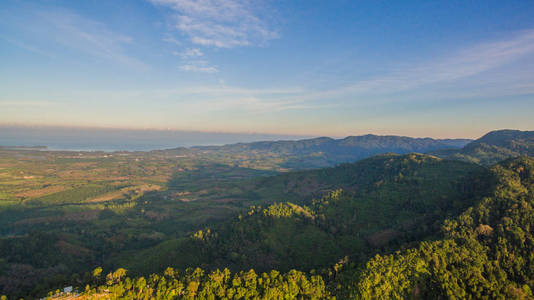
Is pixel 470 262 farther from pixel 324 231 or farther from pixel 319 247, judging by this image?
pixel 324 231

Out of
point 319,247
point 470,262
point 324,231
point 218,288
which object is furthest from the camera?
point 324,231

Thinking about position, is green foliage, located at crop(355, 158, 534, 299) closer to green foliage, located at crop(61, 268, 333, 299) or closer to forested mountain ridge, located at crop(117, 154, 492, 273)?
forested mountain ridge, located at crop(117, 154, 492, 273)

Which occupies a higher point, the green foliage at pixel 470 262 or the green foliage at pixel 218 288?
the green foliage at pixel 470 262

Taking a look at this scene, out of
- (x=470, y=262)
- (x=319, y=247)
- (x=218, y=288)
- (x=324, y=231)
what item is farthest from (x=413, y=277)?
(x=324, y=231)

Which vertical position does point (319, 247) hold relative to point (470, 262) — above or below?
below

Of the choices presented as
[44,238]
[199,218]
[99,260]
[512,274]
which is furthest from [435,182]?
[44,238]

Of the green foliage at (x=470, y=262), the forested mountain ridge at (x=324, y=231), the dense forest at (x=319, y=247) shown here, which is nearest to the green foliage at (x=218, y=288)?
the dense forest at (x=319, y=247)

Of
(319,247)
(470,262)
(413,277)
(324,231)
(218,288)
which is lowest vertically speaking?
(319,247)

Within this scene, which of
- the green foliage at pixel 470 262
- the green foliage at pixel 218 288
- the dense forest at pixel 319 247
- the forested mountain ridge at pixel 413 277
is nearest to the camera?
the green foliage at pixel 218 288

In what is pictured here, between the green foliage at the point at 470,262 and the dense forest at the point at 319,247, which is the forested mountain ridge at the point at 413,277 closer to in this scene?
the green foliage at the point at 470,262

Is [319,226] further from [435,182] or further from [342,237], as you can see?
[435,182]
